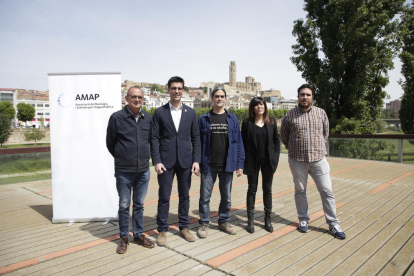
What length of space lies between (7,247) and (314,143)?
376 cm

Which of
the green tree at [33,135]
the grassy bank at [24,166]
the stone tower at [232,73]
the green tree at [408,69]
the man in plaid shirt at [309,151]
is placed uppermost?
the stone tower at [232,73]

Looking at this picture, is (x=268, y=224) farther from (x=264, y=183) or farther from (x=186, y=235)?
(x=186, y=235)

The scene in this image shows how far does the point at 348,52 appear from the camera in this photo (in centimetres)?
1266

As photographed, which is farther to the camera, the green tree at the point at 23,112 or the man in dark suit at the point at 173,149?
the green tree at the point at 23,112

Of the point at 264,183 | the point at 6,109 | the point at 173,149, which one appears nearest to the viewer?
the point at 173,149

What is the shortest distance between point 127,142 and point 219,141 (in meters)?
1.06

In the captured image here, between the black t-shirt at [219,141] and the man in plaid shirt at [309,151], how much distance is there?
2.93ft

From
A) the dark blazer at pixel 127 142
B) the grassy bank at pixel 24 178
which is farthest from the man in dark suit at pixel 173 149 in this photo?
the grassy bank at pixel 24 178

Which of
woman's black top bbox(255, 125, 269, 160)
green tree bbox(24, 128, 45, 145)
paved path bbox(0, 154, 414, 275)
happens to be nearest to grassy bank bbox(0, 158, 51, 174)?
paved path bbox(0, 154, 414, 275)

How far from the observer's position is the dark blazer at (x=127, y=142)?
3121mm

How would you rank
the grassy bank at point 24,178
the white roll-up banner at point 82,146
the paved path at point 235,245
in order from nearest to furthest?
the paved path at point 235,245 → the white roll-up banner at point 82,146 → the grassy bank at point 24,178

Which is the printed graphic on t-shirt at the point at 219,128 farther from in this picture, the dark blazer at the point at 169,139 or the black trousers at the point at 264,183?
the black trousers at the point at 264,183

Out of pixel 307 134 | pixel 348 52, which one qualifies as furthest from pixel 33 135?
pixel 307 134

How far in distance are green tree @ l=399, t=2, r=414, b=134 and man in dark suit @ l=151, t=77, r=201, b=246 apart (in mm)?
12656
